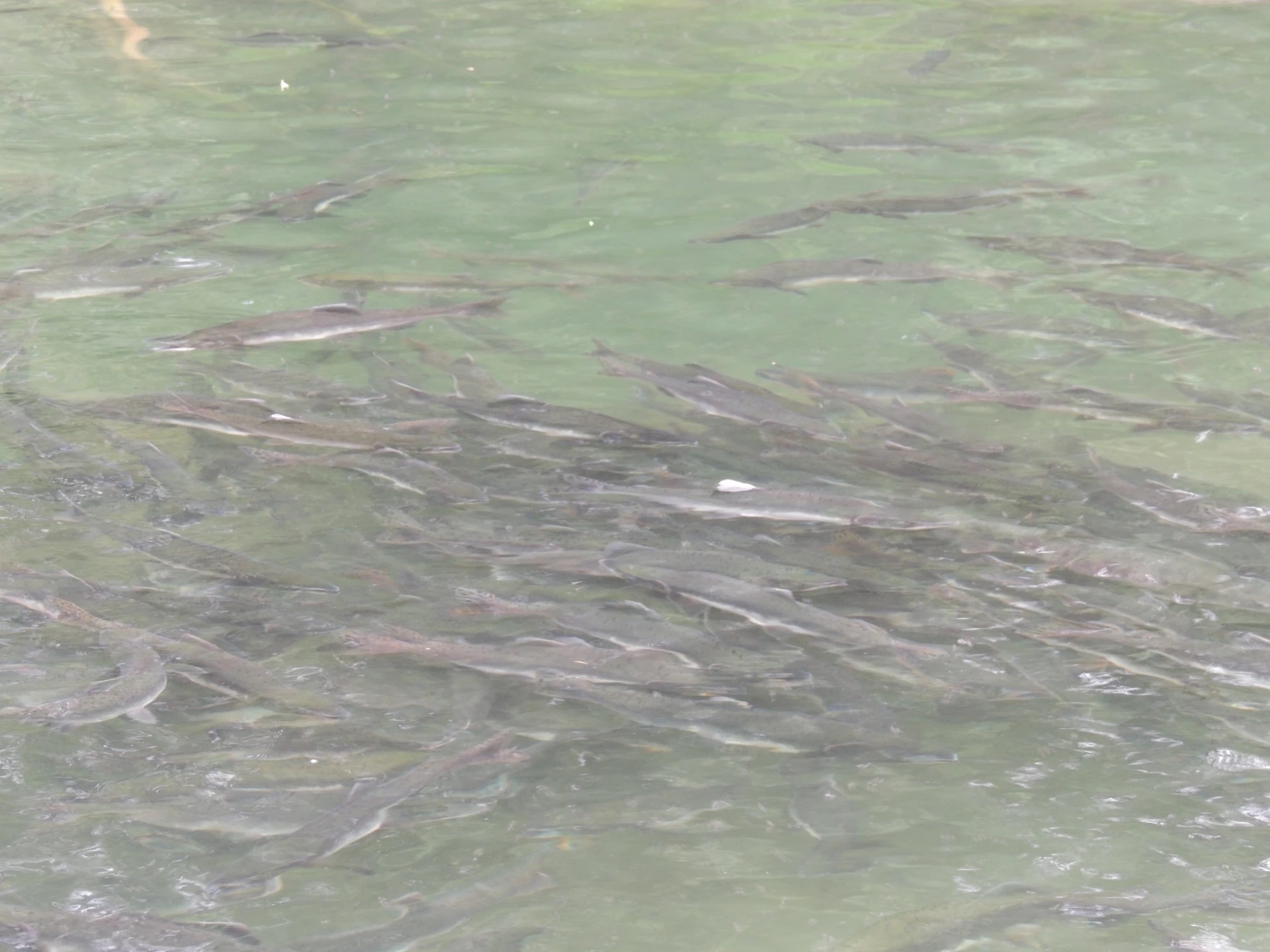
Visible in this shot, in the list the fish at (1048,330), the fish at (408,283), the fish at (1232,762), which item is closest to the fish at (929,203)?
the fish at (1048,330)

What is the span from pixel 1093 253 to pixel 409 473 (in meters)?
3.64

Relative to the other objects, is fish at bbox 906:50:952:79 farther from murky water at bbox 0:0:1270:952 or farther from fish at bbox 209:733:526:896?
fish at bbox 209:733:526:896

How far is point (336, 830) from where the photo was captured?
315 cm

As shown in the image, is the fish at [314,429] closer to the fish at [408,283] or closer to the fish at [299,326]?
the fish at [299,326]

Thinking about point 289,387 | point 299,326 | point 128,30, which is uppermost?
point 128,30

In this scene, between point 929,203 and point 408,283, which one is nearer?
point 408,283

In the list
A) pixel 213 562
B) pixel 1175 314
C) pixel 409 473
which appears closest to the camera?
pixel 213 562

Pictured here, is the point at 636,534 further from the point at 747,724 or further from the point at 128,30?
the point at 128,30

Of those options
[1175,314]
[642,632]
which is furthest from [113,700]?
[1175,314]

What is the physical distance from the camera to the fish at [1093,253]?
6.15m

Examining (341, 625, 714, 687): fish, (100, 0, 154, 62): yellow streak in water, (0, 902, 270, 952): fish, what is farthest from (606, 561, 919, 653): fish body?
(100, 0, 154, 62): yellow streak in water

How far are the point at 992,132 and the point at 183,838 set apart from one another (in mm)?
7611

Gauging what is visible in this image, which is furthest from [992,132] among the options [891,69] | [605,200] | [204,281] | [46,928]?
[46,928]

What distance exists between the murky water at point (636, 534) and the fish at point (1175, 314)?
0.03m
